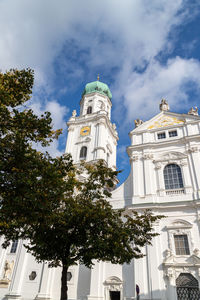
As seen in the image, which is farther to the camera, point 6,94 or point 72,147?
point 72,147

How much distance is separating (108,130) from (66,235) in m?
24.2

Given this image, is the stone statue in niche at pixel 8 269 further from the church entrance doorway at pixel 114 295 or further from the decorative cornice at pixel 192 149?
the decorative cornice at pixel 192 149

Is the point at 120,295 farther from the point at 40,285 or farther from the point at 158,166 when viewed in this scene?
the point at 158,166

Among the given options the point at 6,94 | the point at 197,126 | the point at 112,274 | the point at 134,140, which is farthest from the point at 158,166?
the point at 6,94

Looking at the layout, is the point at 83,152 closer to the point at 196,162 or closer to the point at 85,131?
the point at 85,131

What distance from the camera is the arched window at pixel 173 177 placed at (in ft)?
71.5

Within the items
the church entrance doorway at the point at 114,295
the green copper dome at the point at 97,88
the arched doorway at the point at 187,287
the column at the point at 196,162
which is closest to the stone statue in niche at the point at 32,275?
the church entrance doorway at the point at 114,295

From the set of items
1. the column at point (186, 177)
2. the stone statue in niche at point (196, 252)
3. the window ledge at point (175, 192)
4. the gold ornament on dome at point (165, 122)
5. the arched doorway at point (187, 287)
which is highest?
the gold ornament on dome at point (165, 122)

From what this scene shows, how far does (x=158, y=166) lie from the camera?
76.6 feet

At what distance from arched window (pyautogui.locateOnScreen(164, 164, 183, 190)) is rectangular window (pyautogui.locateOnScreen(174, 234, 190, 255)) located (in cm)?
460

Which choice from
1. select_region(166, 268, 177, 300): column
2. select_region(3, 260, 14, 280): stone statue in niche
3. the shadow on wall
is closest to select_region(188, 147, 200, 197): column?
select_region(166, 268, 177, 300): column

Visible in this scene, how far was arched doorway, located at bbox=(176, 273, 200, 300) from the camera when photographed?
1659cm

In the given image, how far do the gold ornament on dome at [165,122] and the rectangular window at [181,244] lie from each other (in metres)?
12.6

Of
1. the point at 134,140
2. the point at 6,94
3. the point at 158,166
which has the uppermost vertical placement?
the point at 134,140
